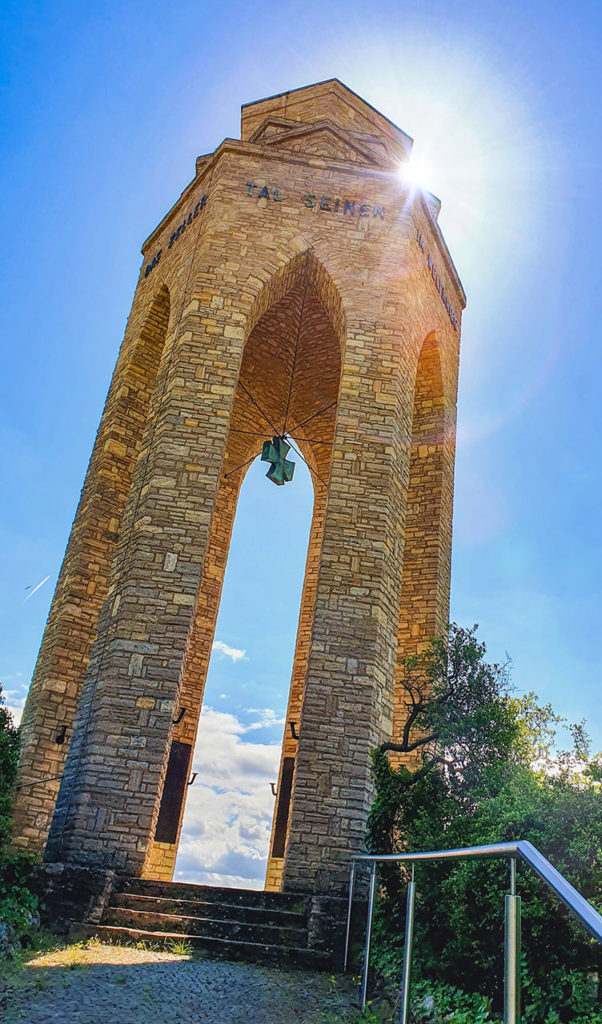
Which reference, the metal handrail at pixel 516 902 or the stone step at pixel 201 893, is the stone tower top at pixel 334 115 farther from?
the metal handrail at pixel 516 902

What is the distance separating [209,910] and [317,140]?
1146 cm

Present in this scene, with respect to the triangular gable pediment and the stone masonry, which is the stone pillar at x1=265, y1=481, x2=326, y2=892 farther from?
the triangular gable pediment

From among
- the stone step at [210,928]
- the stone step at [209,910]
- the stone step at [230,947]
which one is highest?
the stone step at [209,910]

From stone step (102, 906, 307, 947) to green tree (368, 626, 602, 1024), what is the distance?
89 centimetres

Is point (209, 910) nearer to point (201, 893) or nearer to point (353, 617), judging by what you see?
point (201, 893)

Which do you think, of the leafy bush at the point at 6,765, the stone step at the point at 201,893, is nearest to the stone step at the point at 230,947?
the stone step at the point at 201,893

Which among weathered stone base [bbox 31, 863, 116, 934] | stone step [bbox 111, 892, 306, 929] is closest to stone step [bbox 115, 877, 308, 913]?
stone step [bbox 111, 892, 306, 929]

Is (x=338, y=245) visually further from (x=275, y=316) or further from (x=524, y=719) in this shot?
(x=524, y=719)

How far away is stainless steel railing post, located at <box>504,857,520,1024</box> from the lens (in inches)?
95.1

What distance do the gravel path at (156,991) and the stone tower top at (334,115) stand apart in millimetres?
12049

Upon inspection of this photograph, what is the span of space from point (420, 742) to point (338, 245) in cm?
701

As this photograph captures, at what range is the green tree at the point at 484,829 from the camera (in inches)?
172

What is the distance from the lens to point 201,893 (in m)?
6.83

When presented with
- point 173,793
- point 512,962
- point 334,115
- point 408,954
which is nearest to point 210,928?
point 408,954
